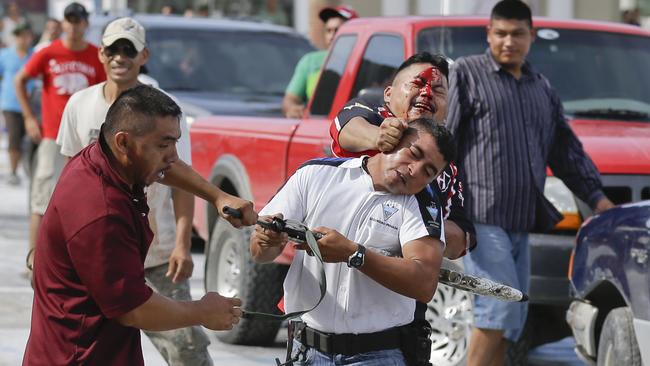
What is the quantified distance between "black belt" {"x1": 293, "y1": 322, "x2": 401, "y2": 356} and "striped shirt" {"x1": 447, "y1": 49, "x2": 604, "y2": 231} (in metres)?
2.25

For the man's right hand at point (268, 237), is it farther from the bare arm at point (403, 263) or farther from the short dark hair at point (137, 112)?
the short dark hair at point (137, 112)

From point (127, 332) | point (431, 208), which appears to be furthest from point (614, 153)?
point (127, 332)

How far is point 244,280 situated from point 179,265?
2252 mm

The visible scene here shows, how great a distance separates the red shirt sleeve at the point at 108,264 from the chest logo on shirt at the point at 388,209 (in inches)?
32.5

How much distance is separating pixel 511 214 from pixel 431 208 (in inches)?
89.1

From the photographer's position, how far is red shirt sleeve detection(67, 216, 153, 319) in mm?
3750

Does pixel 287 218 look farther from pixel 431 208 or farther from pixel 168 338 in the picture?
pixel 168 338

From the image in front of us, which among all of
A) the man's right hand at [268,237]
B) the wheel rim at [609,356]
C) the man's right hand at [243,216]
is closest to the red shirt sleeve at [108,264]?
the man's right hand at [268,237]

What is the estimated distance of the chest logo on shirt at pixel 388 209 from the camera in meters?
4.30

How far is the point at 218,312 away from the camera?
3998mm

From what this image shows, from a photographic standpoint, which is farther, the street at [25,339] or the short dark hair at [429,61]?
the street at [25,339]

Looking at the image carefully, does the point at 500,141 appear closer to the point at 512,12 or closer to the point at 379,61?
the point at 512,12

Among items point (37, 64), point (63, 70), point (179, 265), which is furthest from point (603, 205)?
point (37, 64)

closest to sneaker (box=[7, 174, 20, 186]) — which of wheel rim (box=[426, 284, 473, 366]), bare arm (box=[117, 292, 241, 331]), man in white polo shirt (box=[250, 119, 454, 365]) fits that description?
wheel rim (box=[426, 284, 473, 366])
